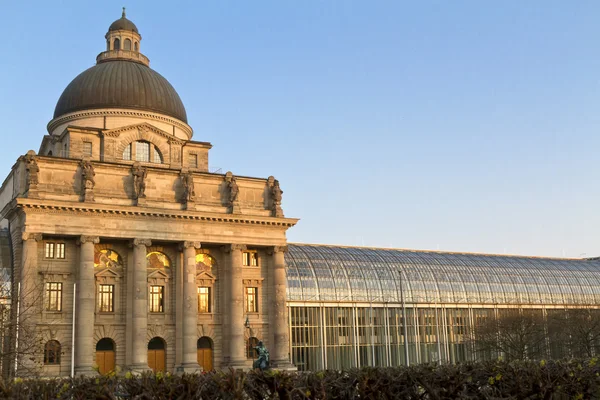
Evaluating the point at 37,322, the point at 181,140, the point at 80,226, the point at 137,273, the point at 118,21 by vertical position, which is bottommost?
the point at 37,322

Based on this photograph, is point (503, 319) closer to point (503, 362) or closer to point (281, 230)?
point (281, 230)

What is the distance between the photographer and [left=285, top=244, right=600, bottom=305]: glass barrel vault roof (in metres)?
86.9

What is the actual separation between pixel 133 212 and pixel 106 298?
28.1 ft

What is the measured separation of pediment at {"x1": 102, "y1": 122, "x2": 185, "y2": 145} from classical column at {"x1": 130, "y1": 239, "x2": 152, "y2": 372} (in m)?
13.0

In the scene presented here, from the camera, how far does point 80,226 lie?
66.5m

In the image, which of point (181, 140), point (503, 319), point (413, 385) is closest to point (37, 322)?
point (181, 140)

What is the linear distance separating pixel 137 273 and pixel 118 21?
33.9m

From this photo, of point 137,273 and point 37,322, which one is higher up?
point 137,273

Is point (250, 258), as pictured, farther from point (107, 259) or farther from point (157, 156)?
point (107, 259)

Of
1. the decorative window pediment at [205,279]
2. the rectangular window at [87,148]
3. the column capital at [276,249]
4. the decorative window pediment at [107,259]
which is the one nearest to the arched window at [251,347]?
the decorative window pediment at [205,279]

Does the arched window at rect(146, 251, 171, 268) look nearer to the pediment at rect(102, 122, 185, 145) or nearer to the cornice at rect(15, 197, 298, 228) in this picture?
the cornice at rect(15, 197, 298, 228)

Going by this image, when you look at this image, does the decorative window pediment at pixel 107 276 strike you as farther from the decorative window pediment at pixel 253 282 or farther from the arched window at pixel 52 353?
the decorative window pediment at pixel 253 282

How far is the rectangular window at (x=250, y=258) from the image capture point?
76.4m

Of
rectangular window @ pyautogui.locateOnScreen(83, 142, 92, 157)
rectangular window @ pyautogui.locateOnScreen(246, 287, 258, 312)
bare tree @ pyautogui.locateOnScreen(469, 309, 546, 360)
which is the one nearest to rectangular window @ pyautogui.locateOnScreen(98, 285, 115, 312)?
rectangular window @ pyautogui.locateOnScreen(246, 287, 258, 312)
